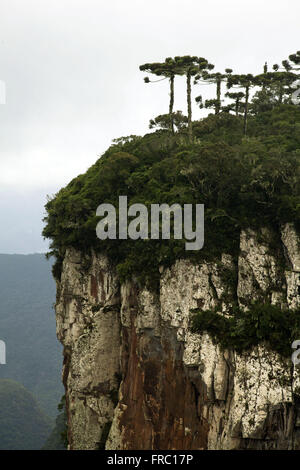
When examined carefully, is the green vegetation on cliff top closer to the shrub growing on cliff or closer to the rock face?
the rock face

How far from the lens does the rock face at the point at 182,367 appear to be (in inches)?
993

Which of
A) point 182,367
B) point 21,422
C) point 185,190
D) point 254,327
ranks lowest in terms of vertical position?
point 21,422

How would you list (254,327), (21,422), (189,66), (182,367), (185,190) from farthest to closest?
(21,422) → (189,66) → (185,190) → (182,367) → (254,327)

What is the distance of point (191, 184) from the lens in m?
33.1

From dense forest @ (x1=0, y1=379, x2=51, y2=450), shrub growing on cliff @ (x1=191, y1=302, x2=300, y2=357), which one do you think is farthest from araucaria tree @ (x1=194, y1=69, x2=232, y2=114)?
dense forest @ (x1=0, y1=379, x2=51, y2=450)

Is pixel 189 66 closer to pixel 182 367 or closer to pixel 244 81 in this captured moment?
pixel 244 81

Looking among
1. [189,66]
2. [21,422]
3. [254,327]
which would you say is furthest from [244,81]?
[21,422]

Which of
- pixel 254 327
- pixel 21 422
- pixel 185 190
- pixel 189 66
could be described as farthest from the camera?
pixel 21 422

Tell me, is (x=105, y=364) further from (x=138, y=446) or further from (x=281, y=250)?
(x=281, y=250)

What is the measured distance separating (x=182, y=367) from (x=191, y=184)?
41.1ft

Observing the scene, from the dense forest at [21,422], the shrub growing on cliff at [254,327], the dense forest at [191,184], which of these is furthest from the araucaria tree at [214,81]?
the dense forest at [21,422]

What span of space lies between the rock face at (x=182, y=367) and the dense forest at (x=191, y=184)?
1189 mm

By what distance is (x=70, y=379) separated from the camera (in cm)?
3650
